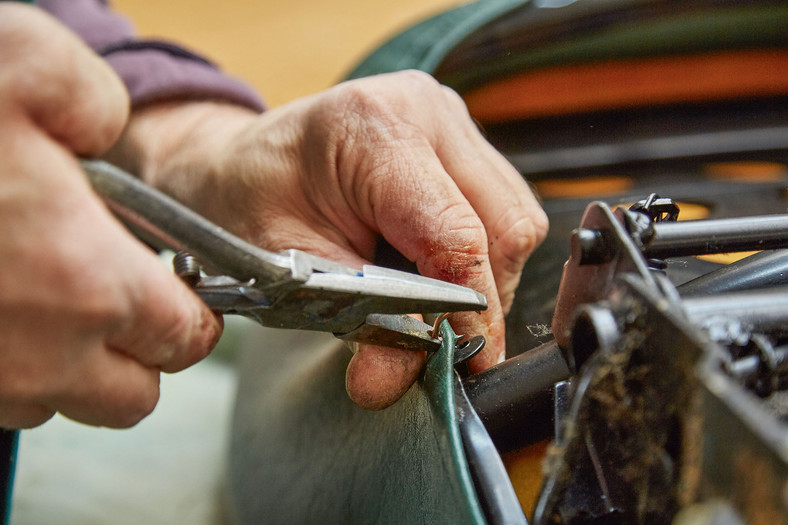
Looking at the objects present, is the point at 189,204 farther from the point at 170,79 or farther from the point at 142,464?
the point at 142,464

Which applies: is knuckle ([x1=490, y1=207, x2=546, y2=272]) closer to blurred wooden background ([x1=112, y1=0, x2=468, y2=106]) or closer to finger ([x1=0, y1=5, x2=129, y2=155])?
finger ([x1=0, y1=5, x2=129, y2=155])

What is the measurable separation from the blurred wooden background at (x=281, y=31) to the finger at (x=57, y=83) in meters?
1.50

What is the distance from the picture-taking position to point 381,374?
1.78 ft

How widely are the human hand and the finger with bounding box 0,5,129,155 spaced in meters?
0.30

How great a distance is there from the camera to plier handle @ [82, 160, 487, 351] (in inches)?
14.7

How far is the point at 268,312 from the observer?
1.50 ft

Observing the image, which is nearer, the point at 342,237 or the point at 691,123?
the point at 342,237

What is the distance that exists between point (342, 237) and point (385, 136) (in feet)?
0.49

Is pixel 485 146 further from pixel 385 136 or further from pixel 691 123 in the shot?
pixel 691 123

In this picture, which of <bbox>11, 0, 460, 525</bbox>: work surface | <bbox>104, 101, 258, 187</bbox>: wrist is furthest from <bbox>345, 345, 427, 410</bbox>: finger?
<bbox>11, 0, 460, 525</bbox>: work surface

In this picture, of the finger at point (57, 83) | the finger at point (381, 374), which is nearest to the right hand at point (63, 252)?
the finger at point (57, 83)

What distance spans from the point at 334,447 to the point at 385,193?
11.0 inches

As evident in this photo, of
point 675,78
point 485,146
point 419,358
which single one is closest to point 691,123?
point 675,78

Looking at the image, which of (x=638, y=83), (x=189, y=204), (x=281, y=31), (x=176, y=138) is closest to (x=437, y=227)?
(x=189, y=204)
